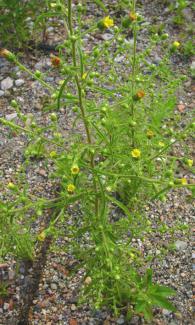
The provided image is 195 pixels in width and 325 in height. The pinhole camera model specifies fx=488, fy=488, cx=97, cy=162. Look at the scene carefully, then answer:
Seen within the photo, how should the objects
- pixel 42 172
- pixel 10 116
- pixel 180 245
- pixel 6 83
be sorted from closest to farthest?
pixel 180 245
pixel 42 172
pixel 10 116
pixel 6 83

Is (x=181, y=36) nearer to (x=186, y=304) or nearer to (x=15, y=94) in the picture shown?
(x=15, y=94)

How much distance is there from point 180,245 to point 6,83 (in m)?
2.00

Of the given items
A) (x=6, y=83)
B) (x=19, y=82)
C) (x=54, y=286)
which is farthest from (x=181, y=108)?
(x=54, y=286)

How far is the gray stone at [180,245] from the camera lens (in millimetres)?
3252

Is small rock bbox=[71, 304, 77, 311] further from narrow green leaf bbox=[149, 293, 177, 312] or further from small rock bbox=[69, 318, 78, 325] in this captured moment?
narrow green leaf bbox=[149, 293, 177, 312]

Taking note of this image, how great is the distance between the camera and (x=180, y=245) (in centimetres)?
327

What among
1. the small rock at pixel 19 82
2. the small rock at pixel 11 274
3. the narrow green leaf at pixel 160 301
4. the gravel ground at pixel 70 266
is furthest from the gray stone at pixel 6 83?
the narrow green leaf at pixel 160 301

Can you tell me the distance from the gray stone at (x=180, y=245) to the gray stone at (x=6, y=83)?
193cm

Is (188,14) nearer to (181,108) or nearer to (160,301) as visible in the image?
(181,108)

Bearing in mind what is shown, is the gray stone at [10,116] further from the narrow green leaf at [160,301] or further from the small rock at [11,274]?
the narrow green leaf at [160,301]

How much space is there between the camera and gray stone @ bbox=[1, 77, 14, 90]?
412 cm

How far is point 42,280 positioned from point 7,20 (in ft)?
7.23

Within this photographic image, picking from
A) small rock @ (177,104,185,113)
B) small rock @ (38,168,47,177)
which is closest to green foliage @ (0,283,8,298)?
small rock @ (38,168,47,177)

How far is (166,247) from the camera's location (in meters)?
3.24
